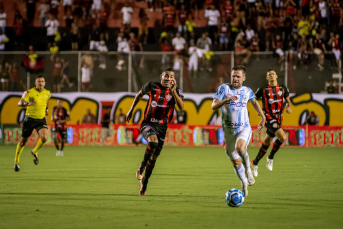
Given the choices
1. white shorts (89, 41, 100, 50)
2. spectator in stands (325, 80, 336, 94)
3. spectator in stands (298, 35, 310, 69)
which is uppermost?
white shorts (89, 41, 100, 50)

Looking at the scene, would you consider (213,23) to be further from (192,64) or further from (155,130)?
(155,130)

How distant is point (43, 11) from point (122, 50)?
17.5 ft

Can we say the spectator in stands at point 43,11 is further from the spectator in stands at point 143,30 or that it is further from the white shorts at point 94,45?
the spectator in stands at point 143,30

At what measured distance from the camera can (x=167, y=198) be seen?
9430 mm

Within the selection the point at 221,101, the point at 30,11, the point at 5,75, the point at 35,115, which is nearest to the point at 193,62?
the point at 5,75

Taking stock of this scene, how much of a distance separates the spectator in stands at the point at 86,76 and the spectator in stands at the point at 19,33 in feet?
13.4

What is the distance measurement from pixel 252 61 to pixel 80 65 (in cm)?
774

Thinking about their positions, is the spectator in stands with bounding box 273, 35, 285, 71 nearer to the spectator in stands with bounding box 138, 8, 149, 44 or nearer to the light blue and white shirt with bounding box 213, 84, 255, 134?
the spectator in stands with bounding box 138, 8, 149, 44

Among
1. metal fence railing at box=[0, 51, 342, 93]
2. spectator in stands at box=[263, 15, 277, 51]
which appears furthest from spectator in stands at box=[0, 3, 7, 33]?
spectator in stands at box=[263, 15, 277, 51]

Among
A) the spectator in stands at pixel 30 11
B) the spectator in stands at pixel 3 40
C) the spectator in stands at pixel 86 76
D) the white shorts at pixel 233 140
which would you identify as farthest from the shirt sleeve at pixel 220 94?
the spectator in stands at pixel 30 11

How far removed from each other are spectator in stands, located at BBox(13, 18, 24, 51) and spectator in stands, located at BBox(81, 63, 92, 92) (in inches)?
161

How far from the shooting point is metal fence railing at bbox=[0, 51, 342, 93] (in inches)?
993

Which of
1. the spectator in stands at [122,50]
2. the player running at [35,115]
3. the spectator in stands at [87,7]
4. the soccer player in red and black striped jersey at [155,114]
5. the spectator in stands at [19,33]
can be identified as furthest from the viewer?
the spectator in stands at [87,7]

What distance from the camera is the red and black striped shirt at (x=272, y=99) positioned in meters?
14.2
